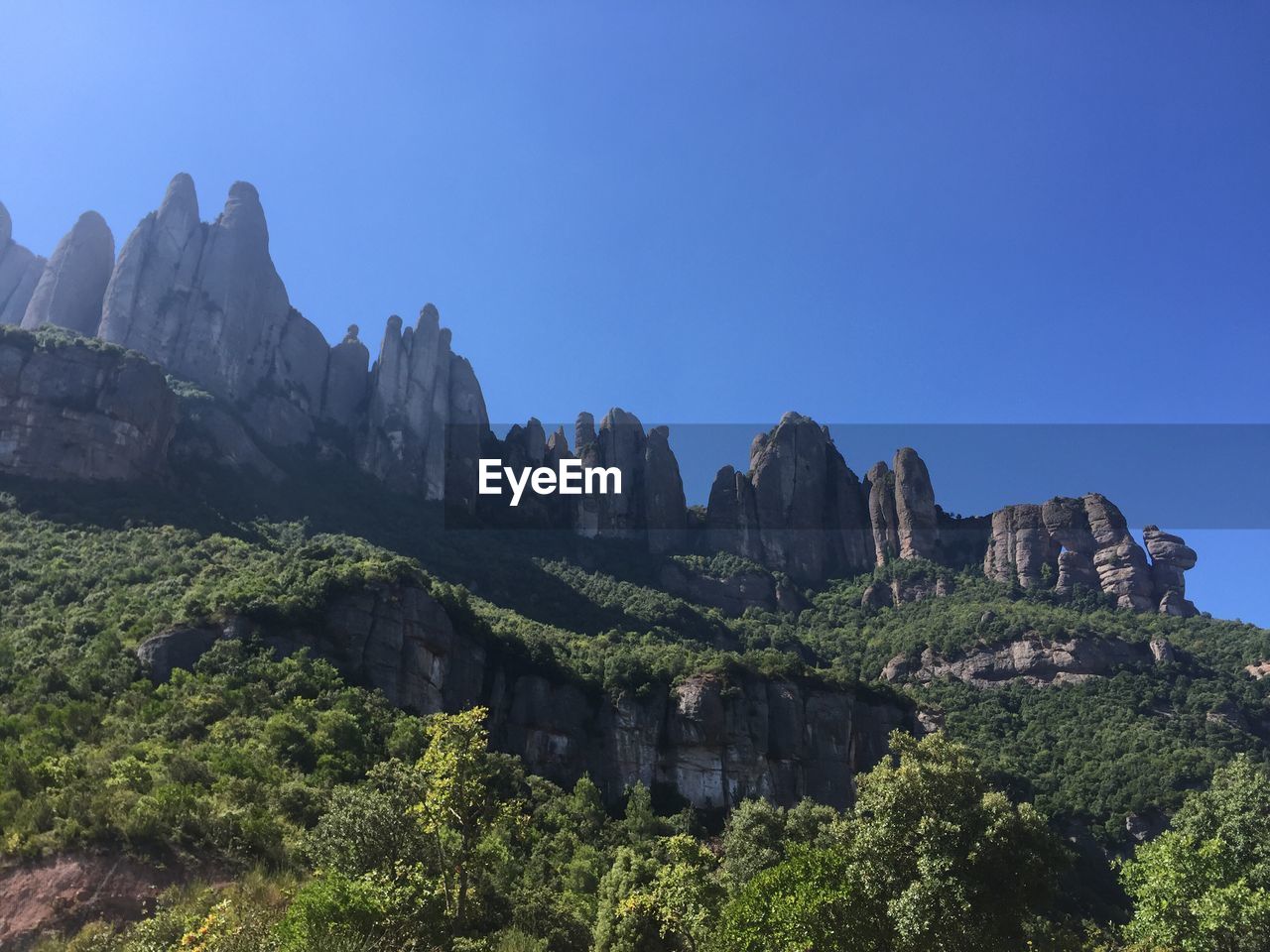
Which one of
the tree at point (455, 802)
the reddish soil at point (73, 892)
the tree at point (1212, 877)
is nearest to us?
the tree at point (455, 802)

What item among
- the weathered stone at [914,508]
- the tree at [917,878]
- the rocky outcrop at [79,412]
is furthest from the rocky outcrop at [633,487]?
the tree at [917,878]

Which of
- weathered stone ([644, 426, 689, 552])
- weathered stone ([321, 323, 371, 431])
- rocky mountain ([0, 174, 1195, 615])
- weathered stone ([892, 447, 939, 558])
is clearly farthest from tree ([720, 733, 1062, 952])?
weathered stone ([321, 323, 371, 431])

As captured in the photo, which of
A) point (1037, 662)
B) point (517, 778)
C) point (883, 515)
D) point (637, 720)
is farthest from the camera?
point (883, 515)

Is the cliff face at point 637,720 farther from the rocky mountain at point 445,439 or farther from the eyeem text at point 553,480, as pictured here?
the eyeem text at point 553,480

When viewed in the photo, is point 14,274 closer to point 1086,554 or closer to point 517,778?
point 517,778

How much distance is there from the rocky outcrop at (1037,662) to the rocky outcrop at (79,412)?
234 ft

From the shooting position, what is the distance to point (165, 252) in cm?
11350

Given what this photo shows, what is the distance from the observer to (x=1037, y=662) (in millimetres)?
85812

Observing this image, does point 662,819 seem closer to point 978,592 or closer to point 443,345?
point 978,592

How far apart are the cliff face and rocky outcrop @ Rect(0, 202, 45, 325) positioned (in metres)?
89.6

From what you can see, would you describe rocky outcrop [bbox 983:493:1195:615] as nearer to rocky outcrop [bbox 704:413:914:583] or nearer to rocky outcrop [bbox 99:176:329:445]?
rocky outcrop [bbox 704:413:914:583]

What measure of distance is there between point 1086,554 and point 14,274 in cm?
13922

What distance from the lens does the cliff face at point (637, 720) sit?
57.1 metres

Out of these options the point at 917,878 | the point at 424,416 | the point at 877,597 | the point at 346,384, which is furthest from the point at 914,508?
the point at 917,878
